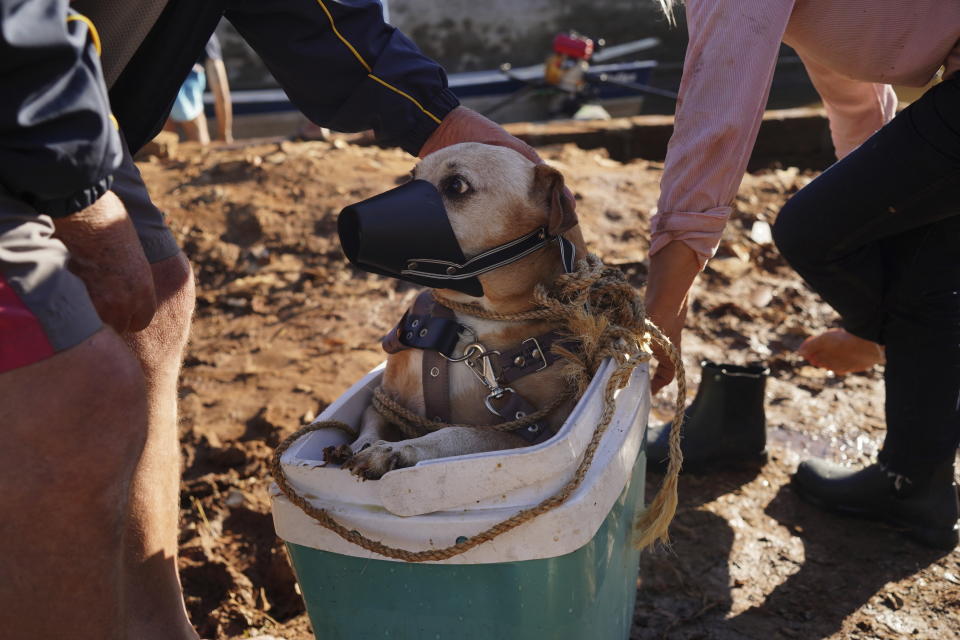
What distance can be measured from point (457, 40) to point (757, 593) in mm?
14482

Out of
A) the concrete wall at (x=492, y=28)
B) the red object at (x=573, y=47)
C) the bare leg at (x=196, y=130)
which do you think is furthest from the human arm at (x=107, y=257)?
the concrete wall at (x=492, y=28)

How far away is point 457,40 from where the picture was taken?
50.6ft

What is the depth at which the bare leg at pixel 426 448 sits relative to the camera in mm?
1534

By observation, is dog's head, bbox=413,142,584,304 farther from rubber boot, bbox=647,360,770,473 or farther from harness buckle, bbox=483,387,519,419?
rubber boot, bbox=647,360,770,473

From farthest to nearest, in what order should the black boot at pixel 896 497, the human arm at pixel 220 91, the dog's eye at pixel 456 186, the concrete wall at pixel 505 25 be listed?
1. the concrete wall at pixel 505 25
2. the human arm at pixel 220 91
3. the black boot at pixel 896 497
4. the dog's eye at pixel 456 186

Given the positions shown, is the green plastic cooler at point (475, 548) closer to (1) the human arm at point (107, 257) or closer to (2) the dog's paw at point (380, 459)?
(2) the dog's paw at point (380, 459)

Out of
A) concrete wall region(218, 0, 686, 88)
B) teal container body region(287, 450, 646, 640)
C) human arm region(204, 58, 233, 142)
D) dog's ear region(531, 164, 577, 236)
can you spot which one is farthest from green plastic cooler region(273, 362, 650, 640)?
concrete wall region(218, 0, 686, 88)

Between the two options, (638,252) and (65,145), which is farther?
(638,252)

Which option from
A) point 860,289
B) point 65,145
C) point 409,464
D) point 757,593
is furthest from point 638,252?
point 65,145

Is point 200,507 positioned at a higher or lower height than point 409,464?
lower

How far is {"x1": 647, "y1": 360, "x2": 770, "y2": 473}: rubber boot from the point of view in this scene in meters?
2.77

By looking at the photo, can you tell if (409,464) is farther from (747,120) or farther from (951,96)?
(951,96)

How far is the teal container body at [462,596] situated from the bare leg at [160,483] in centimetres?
34

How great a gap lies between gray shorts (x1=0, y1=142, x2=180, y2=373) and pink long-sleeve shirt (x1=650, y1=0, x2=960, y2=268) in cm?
133
